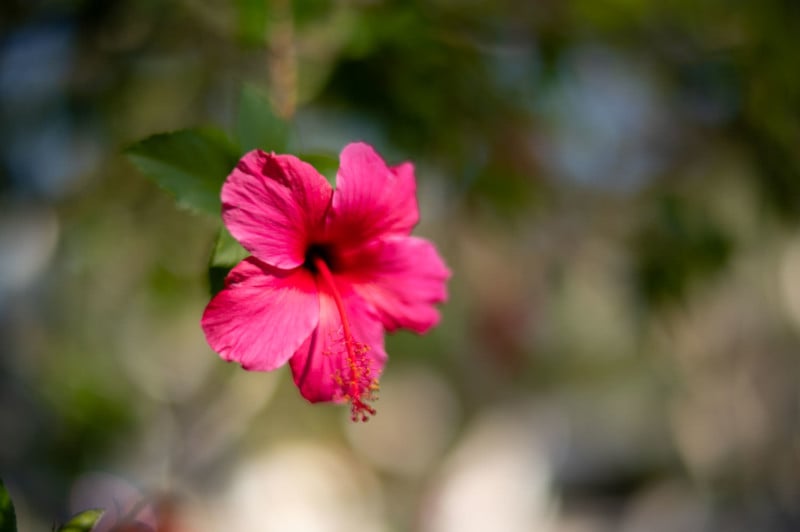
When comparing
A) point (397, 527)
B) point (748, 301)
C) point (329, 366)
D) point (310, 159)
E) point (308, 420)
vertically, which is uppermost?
point (310, 159)

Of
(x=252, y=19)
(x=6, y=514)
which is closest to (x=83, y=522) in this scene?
(x=6, y=514)

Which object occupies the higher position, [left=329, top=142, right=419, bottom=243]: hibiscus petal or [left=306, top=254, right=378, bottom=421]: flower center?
[left=329, top=142, right=419, bottom=243]: hibiscus petal

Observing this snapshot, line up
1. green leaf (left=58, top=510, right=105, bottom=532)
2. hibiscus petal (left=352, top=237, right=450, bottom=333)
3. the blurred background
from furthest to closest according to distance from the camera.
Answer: the blurred background
hibiscus petal (left=352, top=237, right=450, bottom=333)
green leaf (left=58, top=510, right=105, bottom=532)

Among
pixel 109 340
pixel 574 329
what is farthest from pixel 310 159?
pixel 574 329

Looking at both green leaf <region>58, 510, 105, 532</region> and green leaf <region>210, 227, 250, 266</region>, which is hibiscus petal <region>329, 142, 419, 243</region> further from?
green leaf <region>58, 510, 105, 532</region>

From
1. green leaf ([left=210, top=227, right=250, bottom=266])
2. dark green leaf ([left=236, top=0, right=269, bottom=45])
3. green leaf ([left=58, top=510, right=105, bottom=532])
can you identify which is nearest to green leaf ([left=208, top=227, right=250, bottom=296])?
green leaf ([left=210, top=227, right=250, bottom=266])

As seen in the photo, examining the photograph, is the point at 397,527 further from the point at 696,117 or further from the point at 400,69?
the point at 400,69

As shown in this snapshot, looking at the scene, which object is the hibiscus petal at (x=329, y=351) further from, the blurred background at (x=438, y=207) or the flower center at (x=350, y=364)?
the blurred background at (x=438, y=207)
